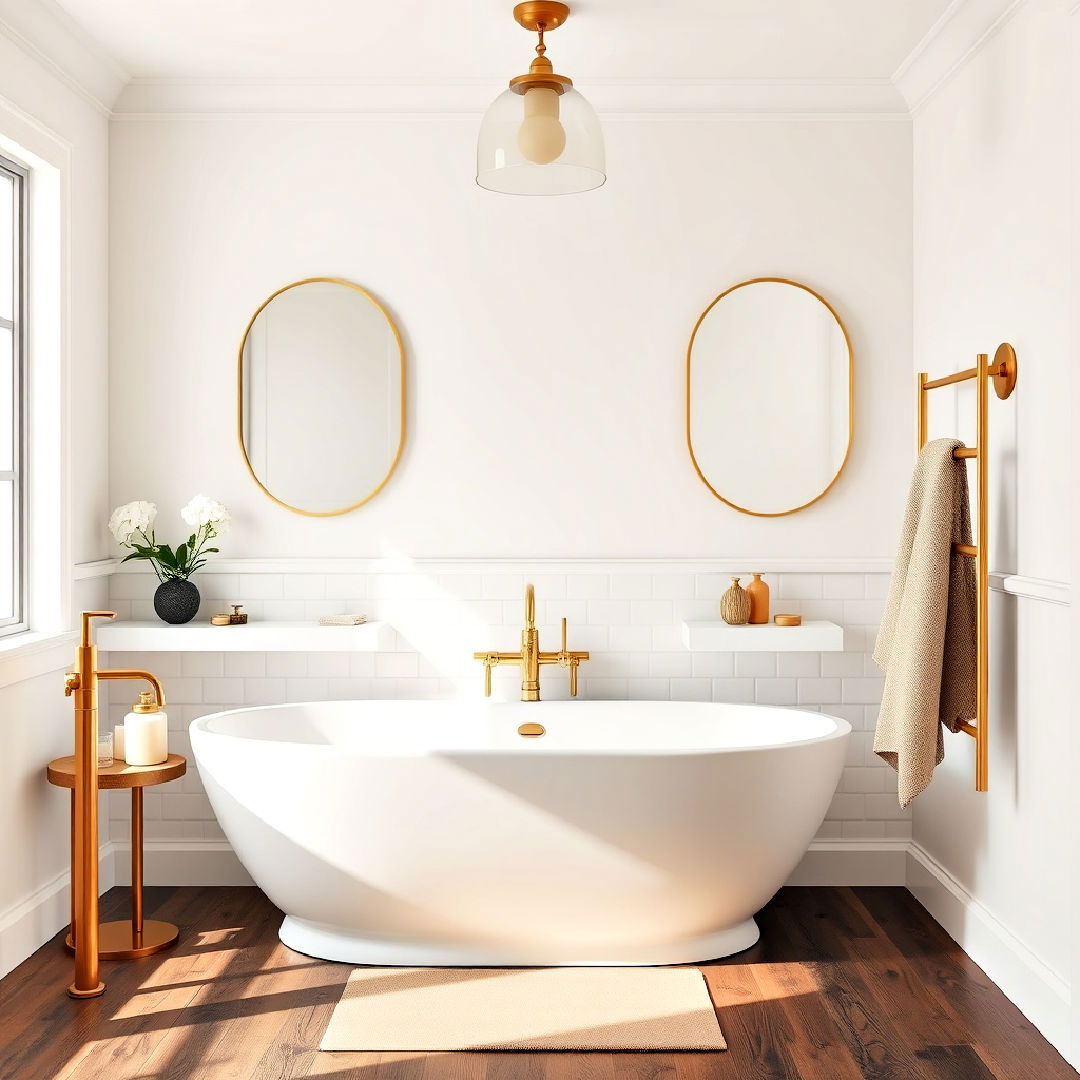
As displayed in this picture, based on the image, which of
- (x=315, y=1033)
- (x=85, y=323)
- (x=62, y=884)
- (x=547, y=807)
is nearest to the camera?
(x=315, y=1033)

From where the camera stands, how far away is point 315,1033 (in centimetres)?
266

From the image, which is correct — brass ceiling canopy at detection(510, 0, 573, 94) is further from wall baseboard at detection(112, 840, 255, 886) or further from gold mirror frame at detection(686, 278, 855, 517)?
wall baseboard at detection(112, 840, 255, 886)

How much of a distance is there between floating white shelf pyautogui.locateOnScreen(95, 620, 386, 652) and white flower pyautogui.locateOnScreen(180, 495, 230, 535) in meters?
0.34

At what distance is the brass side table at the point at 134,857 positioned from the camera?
10.2 ft

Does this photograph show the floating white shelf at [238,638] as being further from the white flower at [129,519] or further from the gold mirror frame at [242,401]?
the gold mirror frame at [242,401]

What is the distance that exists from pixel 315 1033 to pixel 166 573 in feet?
5.40

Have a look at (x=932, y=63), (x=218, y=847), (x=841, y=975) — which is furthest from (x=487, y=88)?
(x=841, y=975)

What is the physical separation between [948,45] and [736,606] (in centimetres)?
180

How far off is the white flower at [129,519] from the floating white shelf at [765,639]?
179 cm

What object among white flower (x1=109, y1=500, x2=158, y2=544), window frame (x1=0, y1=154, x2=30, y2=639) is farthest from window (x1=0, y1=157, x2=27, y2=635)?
white flower (x1=109, y1=500, x2=158, y2=544)

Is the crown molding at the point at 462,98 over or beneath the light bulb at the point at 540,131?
over

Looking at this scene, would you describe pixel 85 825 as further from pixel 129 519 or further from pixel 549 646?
pixel 549 646

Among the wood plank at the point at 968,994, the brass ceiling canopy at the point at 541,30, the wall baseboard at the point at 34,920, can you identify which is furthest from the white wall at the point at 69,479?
the wood plank at the point at 968,994

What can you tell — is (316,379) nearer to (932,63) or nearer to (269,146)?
(269,146)
